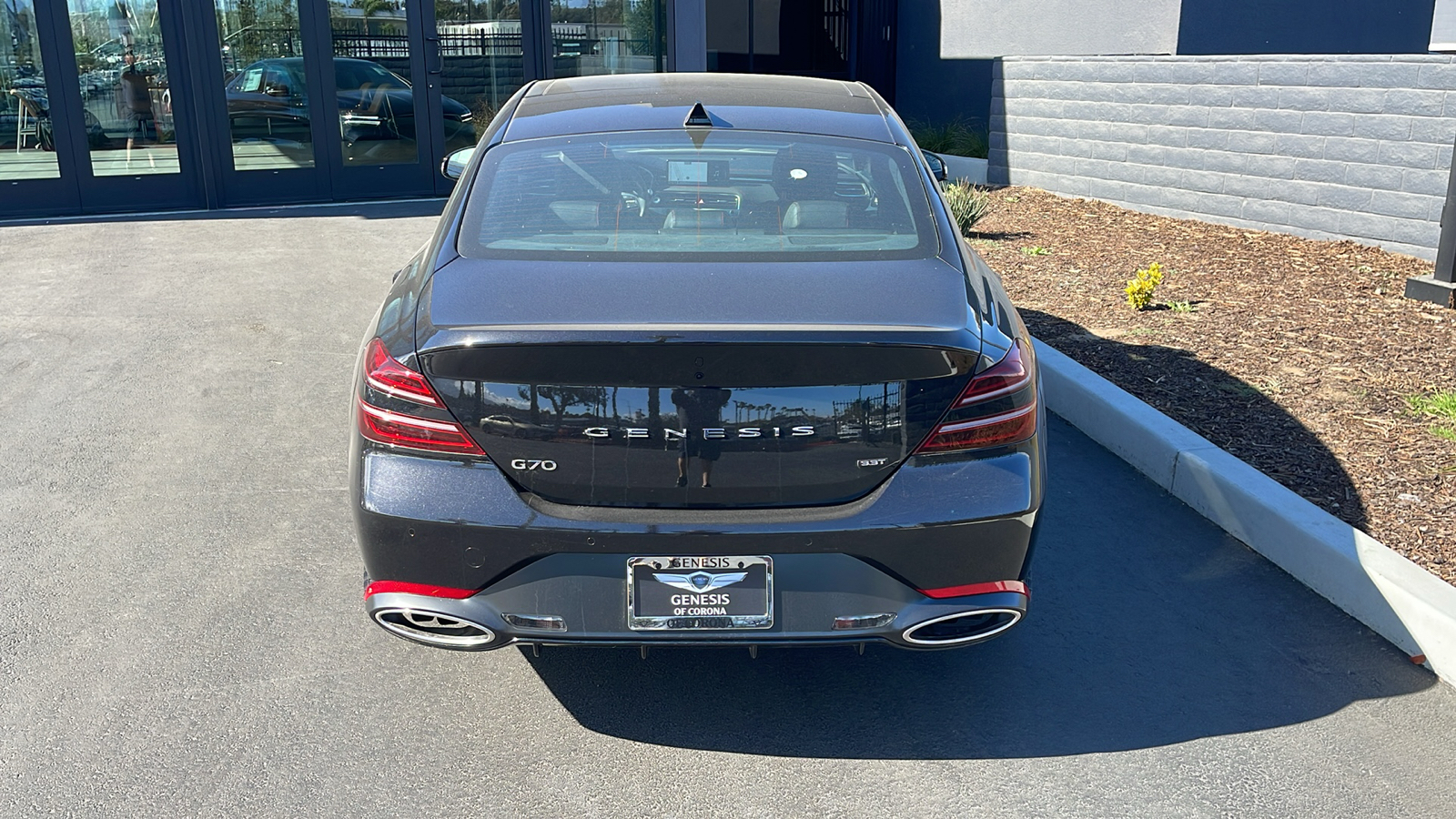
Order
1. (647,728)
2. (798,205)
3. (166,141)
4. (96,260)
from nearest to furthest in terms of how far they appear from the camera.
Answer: (647,728) < (798,205) < (96,260) < (166,141)

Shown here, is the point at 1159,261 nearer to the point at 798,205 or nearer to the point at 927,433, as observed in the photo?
the point at 798,205

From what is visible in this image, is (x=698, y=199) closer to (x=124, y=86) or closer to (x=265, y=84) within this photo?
(x=265, y=84)

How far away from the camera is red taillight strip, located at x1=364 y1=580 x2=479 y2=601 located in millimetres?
3143

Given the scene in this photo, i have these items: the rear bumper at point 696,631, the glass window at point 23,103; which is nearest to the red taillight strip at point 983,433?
the rear bumper at point 696,631

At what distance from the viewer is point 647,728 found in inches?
135

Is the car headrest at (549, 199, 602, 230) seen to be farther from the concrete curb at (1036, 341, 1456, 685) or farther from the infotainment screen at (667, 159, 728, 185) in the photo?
the concrete curb at (1036, 341, 1456, 685)

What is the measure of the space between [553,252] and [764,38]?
19376mm

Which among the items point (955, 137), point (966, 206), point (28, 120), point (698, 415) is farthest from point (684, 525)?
point (955, 137)

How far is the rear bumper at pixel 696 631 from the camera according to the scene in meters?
3.07

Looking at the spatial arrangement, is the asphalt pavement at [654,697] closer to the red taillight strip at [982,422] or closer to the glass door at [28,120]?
the red taillight strip at [982,422]

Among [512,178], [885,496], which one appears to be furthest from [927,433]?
[512,178]

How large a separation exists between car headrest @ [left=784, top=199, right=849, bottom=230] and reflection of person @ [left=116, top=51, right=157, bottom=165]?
38.3 ft

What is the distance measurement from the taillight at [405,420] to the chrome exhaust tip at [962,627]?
1203mm

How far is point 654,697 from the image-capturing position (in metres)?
3.60
